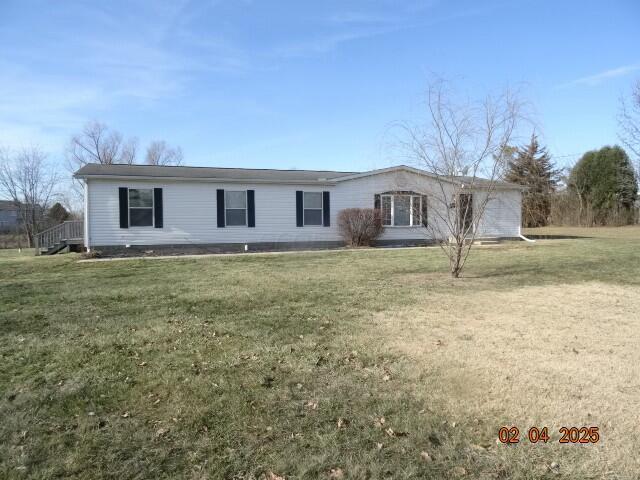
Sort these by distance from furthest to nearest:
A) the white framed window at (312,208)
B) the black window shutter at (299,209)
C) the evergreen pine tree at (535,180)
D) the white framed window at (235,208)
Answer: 1. the evergreen pine tree at (535,180)
2. the white framed window at (312,208)
3. the black window shutter at (299,209)
4. the white framed window at (235,208)

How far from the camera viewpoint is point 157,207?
15438mm

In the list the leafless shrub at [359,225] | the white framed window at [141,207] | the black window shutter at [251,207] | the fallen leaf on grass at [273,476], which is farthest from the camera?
the leafless shrub at [359,225]

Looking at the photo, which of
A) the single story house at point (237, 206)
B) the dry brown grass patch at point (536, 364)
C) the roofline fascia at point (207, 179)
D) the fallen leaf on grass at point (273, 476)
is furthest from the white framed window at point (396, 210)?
the fallen leaf on grass at point (273, 476)

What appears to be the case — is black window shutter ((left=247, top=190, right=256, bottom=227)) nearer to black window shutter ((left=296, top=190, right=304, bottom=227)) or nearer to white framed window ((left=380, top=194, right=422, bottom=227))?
black window shutter ((left=296, top=190, right=304, bottom=227))

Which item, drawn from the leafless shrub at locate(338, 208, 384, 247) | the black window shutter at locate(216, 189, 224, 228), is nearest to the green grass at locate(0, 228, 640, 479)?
the black window shutter at locate(216, 189, 224, 228)

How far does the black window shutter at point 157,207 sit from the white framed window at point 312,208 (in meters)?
5.19

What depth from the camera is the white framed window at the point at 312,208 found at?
17.3 metres

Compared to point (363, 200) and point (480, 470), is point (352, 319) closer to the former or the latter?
point (480, 470)

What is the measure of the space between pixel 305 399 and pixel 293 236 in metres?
13.9

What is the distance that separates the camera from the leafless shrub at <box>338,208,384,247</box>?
16891 millimetres

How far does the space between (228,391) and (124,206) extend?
43.2 ft

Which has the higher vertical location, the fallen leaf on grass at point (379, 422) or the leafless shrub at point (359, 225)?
the leafless shrub at point (359, 225)

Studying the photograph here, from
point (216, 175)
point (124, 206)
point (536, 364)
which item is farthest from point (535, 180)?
point (536, 364)

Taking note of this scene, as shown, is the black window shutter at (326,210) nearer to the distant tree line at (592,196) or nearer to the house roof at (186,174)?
the house roof at (186,174)
